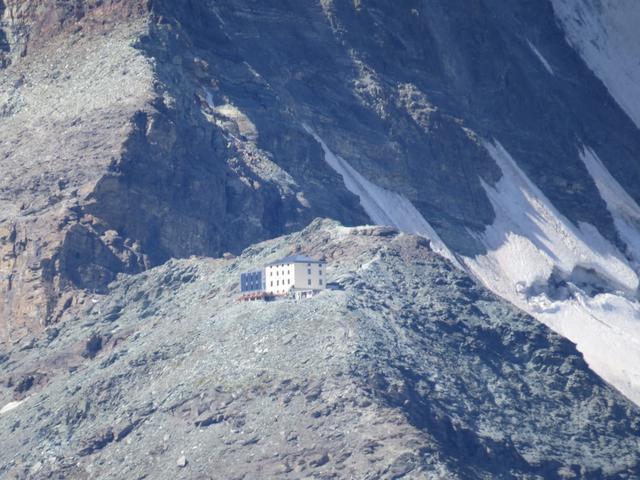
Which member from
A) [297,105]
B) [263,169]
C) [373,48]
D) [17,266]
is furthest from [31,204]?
[373,48]

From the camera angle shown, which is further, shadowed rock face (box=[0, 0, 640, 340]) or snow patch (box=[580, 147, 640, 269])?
snow patch (box=[580, 147, 640, 269])

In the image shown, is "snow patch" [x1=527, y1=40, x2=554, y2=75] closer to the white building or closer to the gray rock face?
the gray rock face

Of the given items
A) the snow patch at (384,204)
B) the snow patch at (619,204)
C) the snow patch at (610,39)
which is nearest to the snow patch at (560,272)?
the snow patch at (619,204)

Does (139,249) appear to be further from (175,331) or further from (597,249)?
(597,249)

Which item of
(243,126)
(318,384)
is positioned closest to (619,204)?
(243,126)

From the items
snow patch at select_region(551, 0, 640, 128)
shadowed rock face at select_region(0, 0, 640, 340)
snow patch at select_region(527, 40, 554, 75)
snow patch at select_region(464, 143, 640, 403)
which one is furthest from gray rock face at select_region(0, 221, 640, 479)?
snow patch at select_region(551, 0, 640, 128)

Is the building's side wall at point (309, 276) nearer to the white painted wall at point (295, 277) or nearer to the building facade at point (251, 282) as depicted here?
the white painted wall at point (295, 277)

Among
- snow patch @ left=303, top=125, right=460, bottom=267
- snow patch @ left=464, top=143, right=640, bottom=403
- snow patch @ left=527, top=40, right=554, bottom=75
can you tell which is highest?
snow patch @ left=527, top=40, right=554, bottom=75
